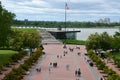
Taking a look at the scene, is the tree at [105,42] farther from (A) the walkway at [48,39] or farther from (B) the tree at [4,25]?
(A) the walkway at [48,39]

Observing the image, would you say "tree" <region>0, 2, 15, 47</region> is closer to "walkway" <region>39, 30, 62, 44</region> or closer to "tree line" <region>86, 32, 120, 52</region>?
"tree line" <region>86, 32, 120, 52</region>

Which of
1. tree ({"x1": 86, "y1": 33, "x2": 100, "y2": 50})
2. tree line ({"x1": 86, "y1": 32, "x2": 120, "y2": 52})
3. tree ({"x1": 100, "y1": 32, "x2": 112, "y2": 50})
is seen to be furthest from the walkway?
tree ({"x1": 86, "y1": 33, "x2": 100, "y2": 50})

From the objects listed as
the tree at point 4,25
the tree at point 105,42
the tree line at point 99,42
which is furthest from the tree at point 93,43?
the tree at point 4,25

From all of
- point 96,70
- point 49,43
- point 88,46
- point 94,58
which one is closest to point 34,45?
point 88,46

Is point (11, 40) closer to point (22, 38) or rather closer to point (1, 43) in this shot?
point (22, 38)

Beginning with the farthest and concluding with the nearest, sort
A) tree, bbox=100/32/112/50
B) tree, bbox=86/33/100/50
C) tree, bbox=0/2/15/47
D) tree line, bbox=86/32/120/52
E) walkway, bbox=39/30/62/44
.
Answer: walkway, bbox=39/30/62/44 → tree, bbox=100/32/112/50 → tree line, bbox=86/32/120/52 → tree, bbox=86/33/100/50 → tree, bbox=0/2/15/47

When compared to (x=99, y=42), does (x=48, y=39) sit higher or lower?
lower

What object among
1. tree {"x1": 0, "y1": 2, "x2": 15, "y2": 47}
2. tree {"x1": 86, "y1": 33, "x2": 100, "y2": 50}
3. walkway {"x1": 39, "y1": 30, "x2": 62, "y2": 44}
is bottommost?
walkway {"x1": 39, "y1": 30, "x2": 62, "y2": 44}

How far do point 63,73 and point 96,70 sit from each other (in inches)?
271

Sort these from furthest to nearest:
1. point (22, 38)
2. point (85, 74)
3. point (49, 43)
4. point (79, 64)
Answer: point (49, 43), point (22, 38), point (79, 64), point (85, 74)

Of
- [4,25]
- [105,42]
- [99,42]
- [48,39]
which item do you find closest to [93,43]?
[99,42]

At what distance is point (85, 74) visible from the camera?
5972 centimetres

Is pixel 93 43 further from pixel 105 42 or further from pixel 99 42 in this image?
pixel 105 42

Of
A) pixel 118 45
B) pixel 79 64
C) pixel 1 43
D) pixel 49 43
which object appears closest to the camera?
pixel 79 64
